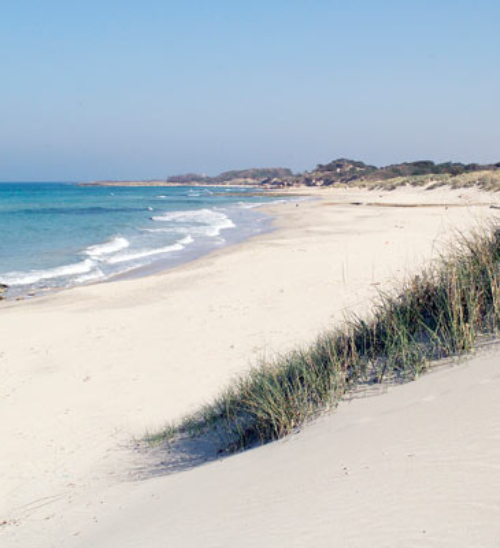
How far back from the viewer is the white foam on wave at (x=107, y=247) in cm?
2286

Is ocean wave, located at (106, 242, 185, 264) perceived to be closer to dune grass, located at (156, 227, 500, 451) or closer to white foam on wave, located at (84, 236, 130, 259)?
white foam on wave, located at (84, 236, 130, 259)

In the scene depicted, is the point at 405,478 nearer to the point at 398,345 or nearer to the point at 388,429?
the point at 388,429

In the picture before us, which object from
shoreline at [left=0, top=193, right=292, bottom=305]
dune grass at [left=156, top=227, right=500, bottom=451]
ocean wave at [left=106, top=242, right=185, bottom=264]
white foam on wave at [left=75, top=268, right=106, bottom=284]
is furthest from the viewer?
ocean wave at [left=106, top=242, right=185, bottom=264]

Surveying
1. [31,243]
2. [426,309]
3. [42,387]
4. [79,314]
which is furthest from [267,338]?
[31,243]

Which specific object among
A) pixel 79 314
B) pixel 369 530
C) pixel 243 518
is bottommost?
pixel 79 314

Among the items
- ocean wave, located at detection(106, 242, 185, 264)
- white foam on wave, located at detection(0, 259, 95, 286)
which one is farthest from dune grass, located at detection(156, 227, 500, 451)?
ocean wave, located at detection(106, 242, 185, 264)

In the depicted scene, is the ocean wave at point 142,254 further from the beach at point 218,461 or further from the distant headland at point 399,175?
the distant headland at point 399,175

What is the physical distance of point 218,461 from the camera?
13.5 feet

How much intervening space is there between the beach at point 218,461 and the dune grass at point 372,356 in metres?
0.28

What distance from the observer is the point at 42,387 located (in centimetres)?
736

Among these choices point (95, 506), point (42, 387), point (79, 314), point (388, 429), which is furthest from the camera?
point (79, 314)

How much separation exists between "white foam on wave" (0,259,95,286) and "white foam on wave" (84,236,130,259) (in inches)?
93.0

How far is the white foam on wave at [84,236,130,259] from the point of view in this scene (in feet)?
75.0

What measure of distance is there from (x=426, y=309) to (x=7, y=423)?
441 cm
